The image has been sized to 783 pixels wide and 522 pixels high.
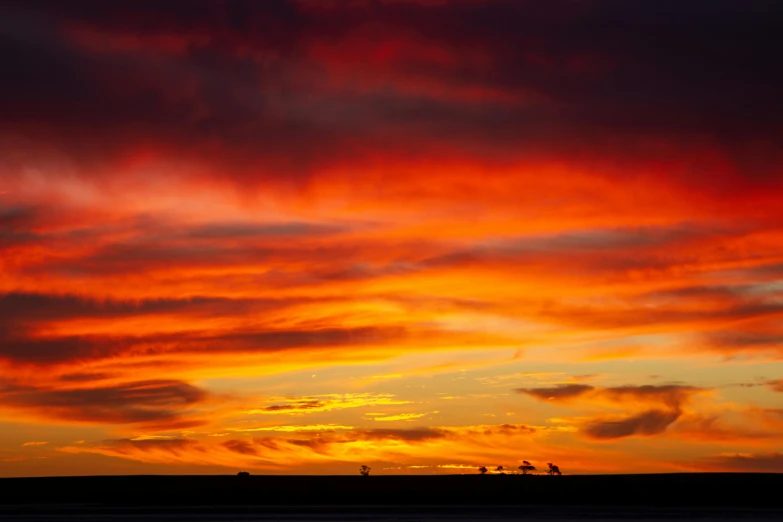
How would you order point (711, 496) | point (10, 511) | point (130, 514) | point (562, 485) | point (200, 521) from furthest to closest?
1. point (562, 485)
2. point (711, 496)
3. point (10, 511)
4. point (130, 514)
5. point (200, 521)

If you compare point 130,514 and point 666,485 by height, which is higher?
point 666,485

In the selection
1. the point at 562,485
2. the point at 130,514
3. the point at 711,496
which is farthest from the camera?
the point at 562,485

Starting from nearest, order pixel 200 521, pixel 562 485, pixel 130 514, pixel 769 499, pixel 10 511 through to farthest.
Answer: pixel 200 521
pixel 130 514
pixel 10 511
pixel 769 499
pixel 562 485

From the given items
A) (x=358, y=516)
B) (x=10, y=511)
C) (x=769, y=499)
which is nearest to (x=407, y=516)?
(x=358, y=516)

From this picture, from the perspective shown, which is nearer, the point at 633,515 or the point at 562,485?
the point at 633,515

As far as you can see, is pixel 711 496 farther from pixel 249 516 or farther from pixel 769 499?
pixel 249 516

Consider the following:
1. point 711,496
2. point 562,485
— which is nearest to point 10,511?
point 711,496

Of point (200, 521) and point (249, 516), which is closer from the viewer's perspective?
point (200, 521)

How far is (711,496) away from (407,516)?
63656 mm

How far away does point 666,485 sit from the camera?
162 m

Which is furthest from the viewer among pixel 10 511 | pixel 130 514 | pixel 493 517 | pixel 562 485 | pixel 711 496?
pixel 562 485

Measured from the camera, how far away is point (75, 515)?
3167 inches

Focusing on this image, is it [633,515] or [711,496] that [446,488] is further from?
[633,515]

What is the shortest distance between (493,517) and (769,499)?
5682 cm
